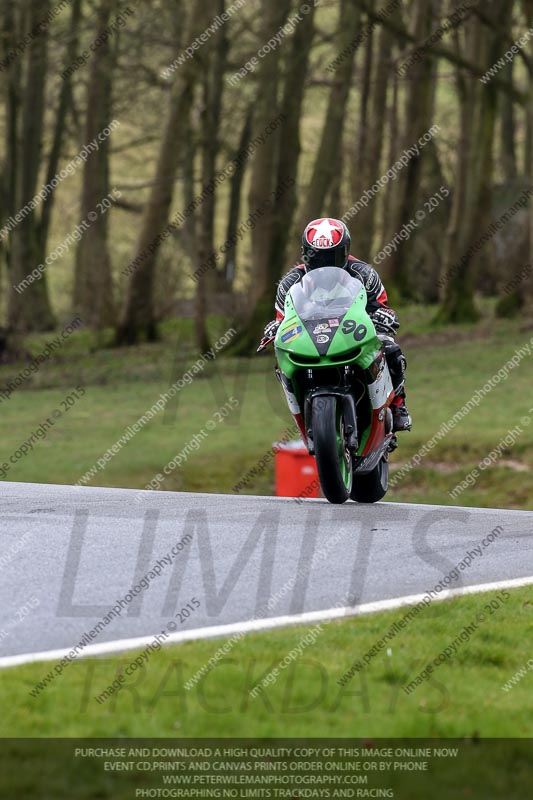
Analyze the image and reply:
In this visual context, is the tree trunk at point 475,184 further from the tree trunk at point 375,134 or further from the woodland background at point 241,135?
the tree trunk at point 375,134

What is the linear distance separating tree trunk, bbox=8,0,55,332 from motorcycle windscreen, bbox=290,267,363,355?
80.4 ft

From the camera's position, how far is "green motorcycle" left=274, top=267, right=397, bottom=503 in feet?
32.6

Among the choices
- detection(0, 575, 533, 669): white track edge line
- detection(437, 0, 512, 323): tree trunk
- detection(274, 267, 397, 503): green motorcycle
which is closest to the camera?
detection(0, 575, 533, 669): white track edge line

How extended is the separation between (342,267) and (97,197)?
28.4m

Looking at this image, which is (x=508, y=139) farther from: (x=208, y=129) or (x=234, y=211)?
(x=208, y=129)

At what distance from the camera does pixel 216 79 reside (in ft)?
110

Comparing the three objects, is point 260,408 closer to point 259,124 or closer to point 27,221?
point 259,124

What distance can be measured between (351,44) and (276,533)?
25782mm

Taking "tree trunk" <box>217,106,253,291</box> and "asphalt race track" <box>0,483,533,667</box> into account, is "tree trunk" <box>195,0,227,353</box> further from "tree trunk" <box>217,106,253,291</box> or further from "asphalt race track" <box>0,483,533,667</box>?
"asphalt race track" <box>0,483,533,667</box>

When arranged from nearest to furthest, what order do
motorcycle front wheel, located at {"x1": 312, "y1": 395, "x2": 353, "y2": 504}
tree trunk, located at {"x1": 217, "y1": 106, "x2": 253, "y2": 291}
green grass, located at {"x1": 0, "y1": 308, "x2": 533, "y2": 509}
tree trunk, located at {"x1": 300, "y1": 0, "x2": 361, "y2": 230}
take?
1. motorcycle front wheel, located at {"x1": 312, "y1": 395, "x2": 353, "y2": 504}
2. green grass, located at {"x1": 0, "y1": 308, "x2": 533, "y2": 509}
3. tree trunk, located at {"x1": 300, "y1": 0, "x2": 361, "y2": 230}
4. tree trunk, located at {"x1": 217, "y1": 106, "x2": 253, "y2": 291}

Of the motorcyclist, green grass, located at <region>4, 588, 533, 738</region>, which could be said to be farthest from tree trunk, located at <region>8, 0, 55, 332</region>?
green grass, located at <region>4, 588, 533, 738</region>

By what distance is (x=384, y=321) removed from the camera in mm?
10703

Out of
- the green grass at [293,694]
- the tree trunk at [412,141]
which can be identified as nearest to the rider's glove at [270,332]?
the green grass at [293,694]

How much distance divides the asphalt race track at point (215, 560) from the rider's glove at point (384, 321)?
4.57ft
